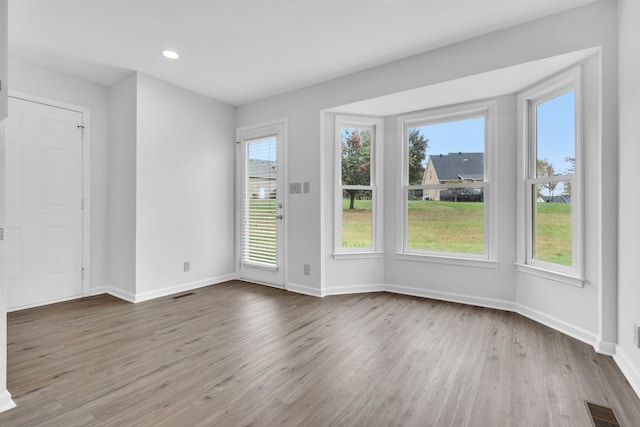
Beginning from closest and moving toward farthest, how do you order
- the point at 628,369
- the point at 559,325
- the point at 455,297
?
the point at 628,369 → the point at 559,325 → the point at 455,297

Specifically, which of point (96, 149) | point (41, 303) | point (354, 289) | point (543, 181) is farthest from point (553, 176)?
point (41, 303)

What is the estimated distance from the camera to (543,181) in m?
3.06

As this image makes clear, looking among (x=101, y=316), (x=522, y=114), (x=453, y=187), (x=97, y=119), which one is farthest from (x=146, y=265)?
(x=522, y=114)

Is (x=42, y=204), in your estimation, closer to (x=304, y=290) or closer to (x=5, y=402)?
(x=5, y=402)

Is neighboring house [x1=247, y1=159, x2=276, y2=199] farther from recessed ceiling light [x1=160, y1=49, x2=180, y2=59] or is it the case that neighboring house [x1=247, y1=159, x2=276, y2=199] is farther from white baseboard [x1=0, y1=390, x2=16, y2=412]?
white baseboard [x1=0, y1=390, x2=16, y2=412]

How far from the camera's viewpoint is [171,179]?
402cm

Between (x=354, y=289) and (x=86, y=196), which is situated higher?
(x=86, y=196)

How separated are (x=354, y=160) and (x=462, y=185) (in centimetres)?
135

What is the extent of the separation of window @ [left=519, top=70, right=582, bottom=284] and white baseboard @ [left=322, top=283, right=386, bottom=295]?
1.68m

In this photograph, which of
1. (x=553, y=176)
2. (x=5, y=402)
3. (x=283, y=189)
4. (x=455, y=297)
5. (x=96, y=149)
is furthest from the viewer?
(x=283, y=189)

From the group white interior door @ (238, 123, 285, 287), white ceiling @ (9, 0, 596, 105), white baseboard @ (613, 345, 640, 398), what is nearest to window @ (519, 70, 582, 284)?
white baseboard @ (613, 345, 640, 398)

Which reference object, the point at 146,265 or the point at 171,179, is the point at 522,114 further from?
the point at 146,265

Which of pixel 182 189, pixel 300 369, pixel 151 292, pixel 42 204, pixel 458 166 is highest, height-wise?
pixel 458 166

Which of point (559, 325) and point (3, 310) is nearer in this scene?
point (3, 310)
